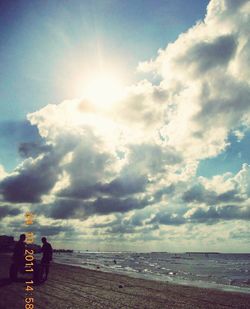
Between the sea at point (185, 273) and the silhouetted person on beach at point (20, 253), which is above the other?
the silhouetted person on beach at point (20, 253)

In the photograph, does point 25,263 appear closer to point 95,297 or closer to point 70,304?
point 95,297

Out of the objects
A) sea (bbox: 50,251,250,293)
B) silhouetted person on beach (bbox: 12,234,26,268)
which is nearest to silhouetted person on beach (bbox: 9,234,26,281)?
silhouetted person on beach (bbox: 12,234,26,268)

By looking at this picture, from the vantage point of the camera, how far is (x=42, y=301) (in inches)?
521

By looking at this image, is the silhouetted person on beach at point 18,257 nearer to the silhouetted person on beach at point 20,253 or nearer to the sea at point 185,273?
the silhouetted person on beach at point 20,253

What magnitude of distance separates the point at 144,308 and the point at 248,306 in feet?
→ 24.3

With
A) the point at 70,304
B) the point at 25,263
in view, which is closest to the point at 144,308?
the point at 70,304

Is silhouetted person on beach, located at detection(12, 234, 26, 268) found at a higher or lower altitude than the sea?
higher

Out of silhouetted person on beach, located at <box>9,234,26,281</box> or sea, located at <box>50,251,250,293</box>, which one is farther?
sea, located at <box>50,251,250,293</box>

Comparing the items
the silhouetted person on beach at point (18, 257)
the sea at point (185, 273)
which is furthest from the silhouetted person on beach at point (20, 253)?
the sea at point (185, 273)

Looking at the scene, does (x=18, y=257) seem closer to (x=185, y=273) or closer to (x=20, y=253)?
(x=20, y=253)

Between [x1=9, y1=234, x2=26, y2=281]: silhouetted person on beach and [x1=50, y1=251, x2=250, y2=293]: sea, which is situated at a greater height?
Answer: [x1=9, y1=234, x2=26, y2=281]: silhouetted person on beach

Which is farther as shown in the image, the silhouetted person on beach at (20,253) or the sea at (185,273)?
the sea at (185,273)

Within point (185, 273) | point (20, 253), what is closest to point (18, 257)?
point (20, 253)

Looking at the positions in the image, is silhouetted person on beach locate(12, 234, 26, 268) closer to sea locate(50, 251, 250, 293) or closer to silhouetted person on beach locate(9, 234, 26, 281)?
silhouetted person on beach locate(9, 234, 26, 281)
